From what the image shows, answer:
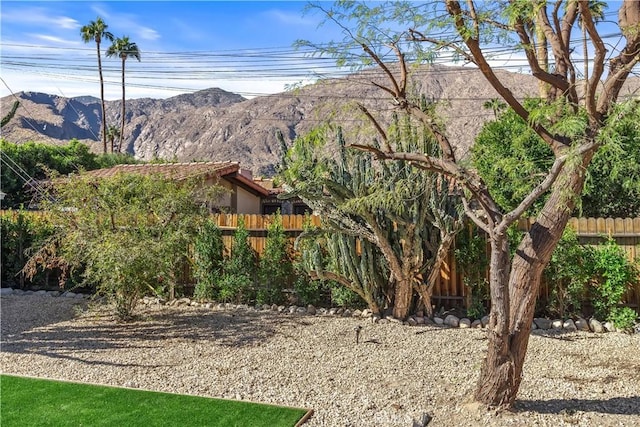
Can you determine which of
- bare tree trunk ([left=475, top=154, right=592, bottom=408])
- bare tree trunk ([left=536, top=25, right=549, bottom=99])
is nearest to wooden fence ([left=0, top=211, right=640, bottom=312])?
bare tree trunk ([left=536, top=25, right=549, bottom=99])

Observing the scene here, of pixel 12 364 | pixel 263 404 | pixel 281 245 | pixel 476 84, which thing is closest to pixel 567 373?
pixel 263 404

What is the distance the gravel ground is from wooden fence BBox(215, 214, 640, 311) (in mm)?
1054

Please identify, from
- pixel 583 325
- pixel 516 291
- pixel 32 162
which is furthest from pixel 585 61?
pixel 32 162

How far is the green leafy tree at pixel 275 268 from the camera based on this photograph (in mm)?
9336

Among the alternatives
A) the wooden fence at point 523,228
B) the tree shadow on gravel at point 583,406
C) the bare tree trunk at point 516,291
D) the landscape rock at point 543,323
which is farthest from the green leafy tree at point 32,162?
the tree shadow on gravel at point 583,406

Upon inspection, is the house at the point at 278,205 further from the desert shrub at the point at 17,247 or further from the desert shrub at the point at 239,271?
the desert shrub at the point at 239,271

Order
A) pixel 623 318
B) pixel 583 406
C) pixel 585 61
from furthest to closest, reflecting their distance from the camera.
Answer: pixel 623 318 → pixel 583 406 → pixel 585 61

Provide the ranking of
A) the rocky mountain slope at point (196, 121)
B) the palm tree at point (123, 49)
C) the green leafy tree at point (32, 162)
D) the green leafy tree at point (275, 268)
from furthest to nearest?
1. the rocky mountain slope at point (196, 121)
2. the palm tree at point (123, 49)
3. the green leafy tree at point (32, 162)
4. the green leafy tree at point (275, 268)

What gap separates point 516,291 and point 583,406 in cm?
142

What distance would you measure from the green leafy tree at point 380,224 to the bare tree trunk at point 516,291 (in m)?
2.81

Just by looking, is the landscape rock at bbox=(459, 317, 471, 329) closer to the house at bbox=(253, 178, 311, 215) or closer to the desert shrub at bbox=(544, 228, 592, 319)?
the desert shrub at bbox=(544, 228, 592, 319)

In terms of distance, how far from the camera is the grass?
4355 mm

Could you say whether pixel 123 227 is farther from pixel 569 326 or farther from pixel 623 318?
pixel 623 318

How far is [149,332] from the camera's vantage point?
7.66m
